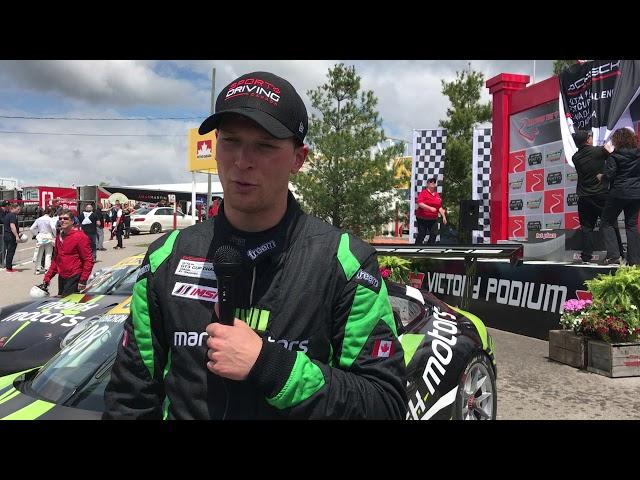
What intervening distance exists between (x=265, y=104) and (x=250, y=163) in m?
0.15

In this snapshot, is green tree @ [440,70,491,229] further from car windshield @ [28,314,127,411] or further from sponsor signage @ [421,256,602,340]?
car windshield @ [28,314,127,411]

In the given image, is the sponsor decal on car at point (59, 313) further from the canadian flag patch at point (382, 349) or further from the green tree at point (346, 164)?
the green tree at point (346, 164)

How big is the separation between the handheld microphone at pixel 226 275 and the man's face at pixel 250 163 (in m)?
0.15

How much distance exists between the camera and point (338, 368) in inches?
51.9

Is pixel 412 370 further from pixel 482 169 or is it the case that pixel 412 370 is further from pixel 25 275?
pixel 25 275

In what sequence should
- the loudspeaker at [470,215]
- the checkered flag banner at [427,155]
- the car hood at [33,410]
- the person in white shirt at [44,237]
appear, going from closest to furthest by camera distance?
the car hood at [33,410]
the loudspeaker at [470,215]
the person in white shirt at [44,237]
the checkered flag banner at [427,155]

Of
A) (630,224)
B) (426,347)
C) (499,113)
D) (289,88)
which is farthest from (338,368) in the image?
(499,113)

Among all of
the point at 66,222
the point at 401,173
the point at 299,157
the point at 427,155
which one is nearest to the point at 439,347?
the point at 299,157

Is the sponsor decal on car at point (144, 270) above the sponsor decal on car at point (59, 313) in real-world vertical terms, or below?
above

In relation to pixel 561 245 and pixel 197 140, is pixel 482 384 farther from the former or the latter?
pixel 197 140

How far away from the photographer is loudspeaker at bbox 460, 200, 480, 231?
12.3m

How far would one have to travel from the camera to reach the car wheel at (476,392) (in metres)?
3.41

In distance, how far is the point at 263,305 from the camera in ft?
4.29

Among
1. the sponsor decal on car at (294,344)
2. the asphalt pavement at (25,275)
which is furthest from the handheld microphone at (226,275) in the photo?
the asphalt pavement at (25,275)
